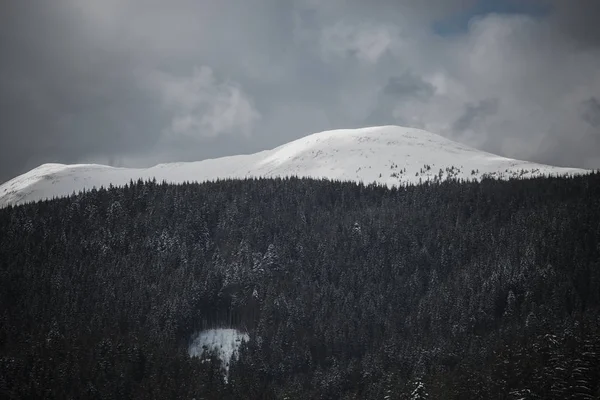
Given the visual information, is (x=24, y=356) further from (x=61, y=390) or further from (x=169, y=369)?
(x=169, y=369)

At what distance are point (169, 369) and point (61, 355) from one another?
1046 inches

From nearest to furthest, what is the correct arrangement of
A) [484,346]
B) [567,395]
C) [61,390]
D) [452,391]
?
[567,395] → [452,391] → [61,390] → [484,346]

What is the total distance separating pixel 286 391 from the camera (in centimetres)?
18600

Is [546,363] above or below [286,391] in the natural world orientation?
above

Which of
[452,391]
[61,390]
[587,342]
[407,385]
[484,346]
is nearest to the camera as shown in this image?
[587,342]

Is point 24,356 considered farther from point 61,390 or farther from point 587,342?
point 587,342

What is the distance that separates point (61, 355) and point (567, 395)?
4753 inches

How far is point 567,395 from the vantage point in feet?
409

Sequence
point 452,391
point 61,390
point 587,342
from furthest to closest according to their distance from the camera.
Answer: point 61,390
point 452,391
point 587,342

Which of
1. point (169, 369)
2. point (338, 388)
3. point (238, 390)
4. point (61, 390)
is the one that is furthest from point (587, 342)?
point (61, 390)

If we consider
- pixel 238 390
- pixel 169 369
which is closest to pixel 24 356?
pixel 169 369

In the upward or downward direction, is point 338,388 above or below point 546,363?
below

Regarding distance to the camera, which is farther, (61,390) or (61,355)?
(61,355)

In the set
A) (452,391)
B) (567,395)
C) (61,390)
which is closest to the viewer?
(567,395)
